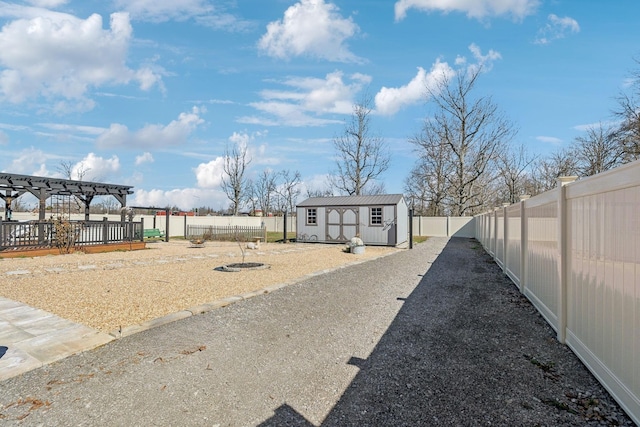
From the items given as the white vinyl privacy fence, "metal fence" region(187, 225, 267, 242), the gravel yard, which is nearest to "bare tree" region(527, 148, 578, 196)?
"metal fence" region(187, 225, 267, 242)

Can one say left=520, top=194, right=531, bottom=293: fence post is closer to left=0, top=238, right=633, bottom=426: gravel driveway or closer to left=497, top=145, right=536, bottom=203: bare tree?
left=0, top=238, right=633, bottom=426: gravel driveway

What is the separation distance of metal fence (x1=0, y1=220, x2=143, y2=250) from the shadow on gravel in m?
13.1

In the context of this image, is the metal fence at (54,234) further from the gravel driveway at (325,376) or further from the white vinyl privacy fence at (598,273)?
the white vinyl privacy fence at (598,273)

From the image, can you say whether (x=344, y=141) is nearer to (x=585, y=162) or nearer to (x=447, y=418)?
(x=585, y=162)

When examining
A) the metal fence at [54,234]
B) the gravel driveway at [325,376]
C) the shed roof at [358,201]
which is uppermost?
the shed roof at [358,201]

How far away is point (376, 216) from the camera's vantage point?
16.9 metres

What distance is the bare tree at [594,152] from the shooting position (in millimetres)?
21894

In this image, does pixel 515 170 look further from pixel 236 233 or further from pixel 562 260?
pixel 562 260

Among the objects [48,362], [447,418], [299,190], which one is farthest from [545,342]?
[299,190]

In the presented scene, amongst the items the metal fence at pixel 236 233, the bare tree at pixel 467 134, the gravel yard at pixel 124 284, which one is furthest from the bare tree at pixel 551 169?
the gravel yard at pixel 124 284

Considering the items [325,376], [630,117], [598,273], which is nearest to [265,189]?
[630,117]

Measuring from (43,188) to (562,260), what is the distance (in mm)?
17097

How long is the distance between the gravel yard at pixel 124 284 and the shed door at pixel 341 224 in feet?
23.9

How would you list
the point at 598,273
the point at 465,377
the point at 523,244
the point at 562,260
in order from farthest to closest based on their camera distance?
the point at 523,244 < the point at 562,260 < the point at 465,377 < the point at 598,273
